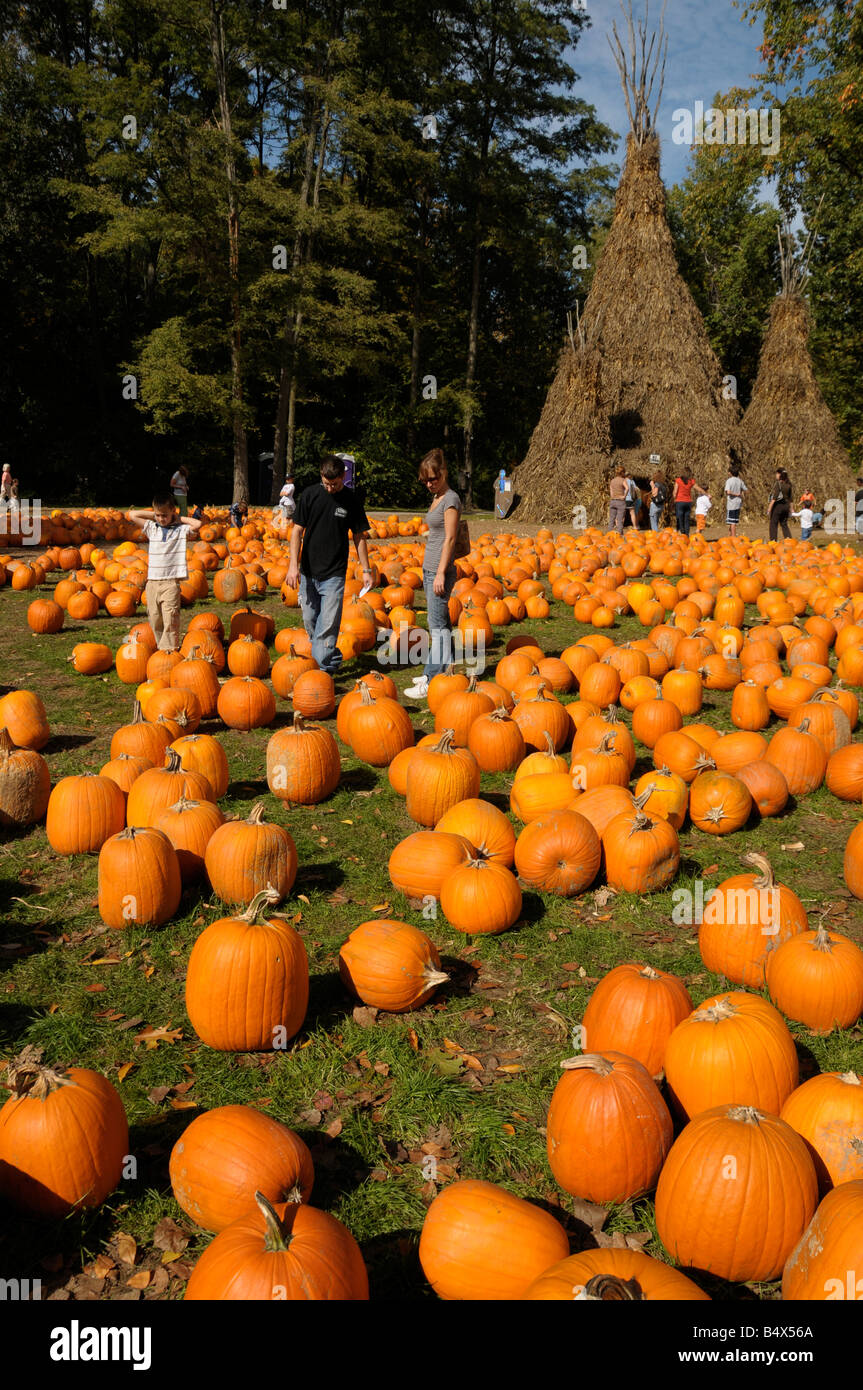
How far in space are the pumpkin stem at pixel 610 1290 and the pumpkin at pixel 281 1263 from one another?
0.65 meters

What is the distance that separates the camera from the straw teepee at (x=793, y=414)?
29.6m

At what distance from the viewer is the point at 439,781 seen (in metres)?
5.52

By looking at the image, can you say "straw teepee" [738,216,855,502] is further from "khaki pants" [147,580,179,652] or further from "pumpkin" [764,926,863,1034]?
"pumpkin" [764,926,863,1034]

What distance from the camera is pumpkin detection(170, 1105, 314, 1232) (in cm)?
266

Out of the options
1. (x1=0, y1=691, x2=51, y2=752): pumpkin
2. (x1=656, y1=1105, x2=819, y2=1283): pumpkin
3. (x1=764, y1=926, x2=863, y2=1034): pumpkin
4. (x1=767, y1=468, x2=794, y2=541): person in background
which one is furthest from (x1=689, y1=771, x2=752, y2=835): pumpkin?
(x1=767, y1=468, x2=794, y2=541): person in background

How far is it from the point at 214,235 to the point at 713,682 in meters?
26.0

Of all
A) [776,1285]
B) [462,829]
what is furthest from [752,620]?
[776,1285]

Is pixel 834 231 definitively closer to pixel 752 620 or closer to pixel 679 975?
pixel 752 620

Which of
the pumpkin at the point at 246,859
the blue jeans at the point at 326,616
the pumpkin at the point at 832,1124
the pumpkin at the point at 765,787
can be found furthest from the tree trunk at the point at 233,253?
the pumpkin at the point at 832,1124

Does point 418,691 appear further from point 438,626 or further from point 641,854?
point 641,854

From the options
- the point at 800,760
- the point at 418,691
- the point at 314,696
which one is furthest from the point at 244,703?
the point at 800,760

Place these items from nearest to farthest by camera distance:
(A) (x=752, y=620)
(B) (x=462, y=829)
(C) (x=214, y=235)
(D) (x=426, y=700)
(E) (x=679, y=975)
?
1. (E) (x=679, y=975)
2. (B) (x=462, y=829)
3. (D) (x=426, y=700)
4. (A) (x=752, y=620)
5. (C) (x=214, y=235)

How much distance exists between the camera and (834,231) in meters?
36.6
